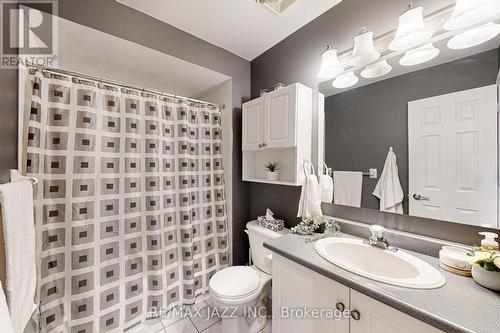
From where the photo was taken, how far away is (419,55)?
1071 mm

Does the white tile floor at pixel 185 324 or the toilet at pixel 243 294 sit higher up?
the toilet at pixel 243 294

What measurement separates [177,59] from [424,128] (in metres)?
1.85

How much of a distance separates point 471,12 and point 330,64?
671mm

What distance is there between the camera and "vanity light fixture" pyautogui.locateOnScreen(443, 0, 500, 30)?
2.86 feet

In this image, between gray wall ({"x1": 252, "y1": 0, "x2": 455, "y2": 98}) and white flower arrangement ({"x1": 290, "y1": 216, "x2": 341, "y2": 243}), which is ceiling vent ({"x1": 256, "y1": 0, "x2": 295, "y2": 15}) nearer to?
gray wall ({"x1": 252, "y1": 0, "x2": 455, "y2": 98})

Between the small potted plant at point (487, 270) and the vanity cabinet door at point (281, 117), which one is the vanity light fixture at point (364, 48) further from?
the small potted plant at point (487, 270)

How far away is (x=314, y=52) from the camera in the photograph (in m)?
1.59

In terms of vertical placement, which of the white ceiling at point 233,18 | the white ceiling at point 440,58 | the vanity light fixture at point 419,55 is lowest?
the white ceiling at point 440,58

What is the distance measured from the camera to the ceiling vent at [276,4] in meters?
1.34

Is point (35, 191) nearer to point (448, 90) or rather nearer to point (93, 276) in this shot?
point (93, 276)

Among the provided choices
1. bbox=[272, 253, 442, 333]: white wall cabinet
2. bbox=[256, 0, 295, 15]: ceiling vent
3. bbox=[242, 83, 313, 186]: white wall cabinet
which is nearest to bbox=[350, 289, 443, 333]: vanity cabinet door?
bbox=[272, 253, 442, 333]: white wall cabinet

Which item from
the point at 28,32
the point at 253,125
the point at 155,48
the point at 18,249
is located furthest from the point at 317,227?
the point at 28,32

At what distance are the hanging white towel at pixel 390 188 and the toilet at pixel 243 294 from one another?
80cm

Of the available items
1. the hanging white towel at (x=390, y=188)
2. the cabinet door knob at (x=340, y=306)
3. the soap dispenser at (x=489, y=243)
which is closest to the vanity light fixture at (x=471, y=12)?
the hanging white towel at (x=390, y=188)
